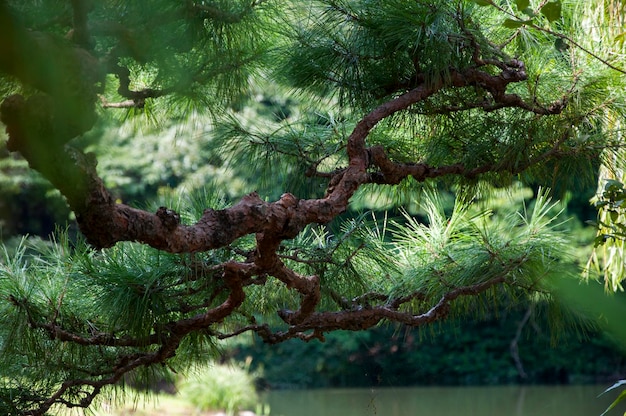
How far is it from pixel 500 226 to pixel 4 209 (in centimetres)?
448

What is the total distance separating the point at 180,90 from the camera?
3.68ft

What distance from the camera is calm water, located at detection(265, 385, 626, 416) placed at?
4703 millimetres

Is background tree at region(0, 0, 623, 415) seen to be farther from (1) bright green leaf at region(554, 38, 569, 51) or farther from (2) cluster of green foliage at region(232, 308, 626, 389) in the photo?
(2) cluster of green foliage at region(232, 308, 626, 389)

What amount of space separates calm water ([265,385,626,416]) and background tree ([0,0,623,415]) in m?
2.84

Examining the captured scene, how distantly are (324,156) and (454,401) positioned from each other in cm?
445

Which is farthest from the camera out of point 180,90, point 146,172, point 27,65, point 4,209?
point 146,172

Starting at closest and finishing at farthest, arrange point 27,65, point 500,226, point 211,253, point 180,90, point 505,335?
point 27,65
point 180,90
point 211,253
point 500,226
point 505,335

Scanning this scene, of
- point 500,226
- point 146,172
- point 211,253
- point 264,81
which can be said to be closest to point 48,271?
point 211,253

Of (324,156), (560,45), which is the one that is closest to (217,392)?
(324,156)

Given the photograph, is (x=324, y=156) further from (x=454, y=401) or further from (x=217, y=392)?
(x=454, y=401)

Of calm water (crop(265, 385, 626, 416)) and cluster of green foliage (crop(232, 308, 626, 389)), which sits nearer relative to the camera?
calm water (crop(265, 385, 626, 416))

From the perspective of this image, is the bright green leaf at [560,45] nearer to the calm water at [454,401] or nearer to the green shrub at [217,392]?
the calm water at [454,401]

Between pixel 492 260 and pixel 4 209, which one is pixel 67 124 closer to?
pixel 492 260

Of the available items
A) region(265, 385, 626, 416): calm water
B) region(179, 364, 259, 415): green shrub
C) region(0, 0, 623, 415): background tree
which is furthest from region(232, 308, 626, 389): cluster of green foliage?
region(0, 0, 623, 415): background tree
